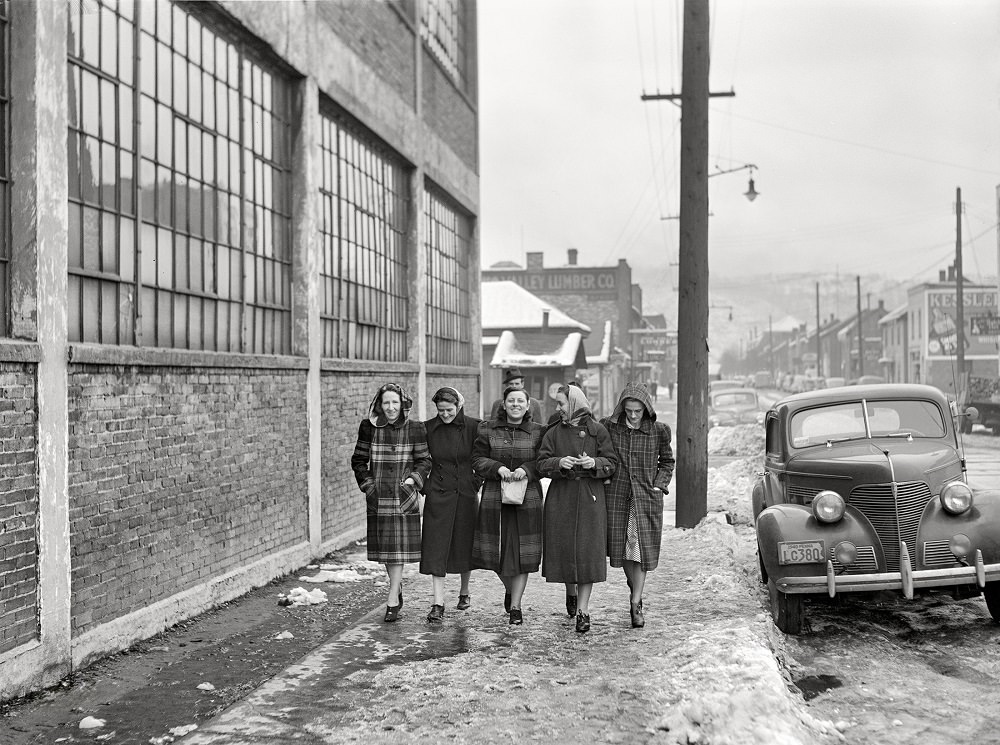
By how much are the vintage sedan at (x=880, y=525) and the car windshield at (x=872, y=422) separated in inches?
1.1

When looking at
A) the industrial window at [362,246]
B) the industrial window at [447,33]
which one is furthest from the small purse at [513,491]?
the industrial window at [447,33]

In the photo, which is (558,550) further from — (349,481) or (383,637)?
(349,481)

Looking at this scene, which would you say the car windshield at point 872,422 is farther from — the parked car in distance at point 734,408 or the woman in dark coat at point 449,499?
the parked car in distance at point 734,408

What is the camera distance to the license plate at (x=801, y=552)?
729cm

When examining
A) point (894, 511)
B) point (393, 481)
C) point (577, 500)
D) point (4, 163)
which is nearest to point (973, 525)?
point (894, 511)

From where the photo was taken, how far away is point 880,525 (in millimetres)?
7496

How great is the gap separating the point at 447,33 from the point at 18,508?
1344 cm

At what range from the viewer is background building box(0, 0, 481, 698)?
608 cm

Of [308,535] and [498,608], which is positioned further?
[308,535]

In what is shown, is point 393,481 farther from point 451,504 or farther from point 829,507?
point 829,507

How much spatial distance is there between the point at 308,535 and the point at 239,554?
5.69ft

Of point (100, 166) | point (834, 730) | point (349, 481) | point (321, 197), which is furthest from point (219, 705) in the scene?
point (321, 197)

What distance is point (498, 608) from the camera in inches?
329

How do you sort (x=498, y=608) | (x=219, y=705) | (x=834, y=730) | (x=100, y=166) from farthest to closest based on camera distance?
(x=498, y=608), (x=100, y=166), (x=219, y=705), (x=834, y=730)
